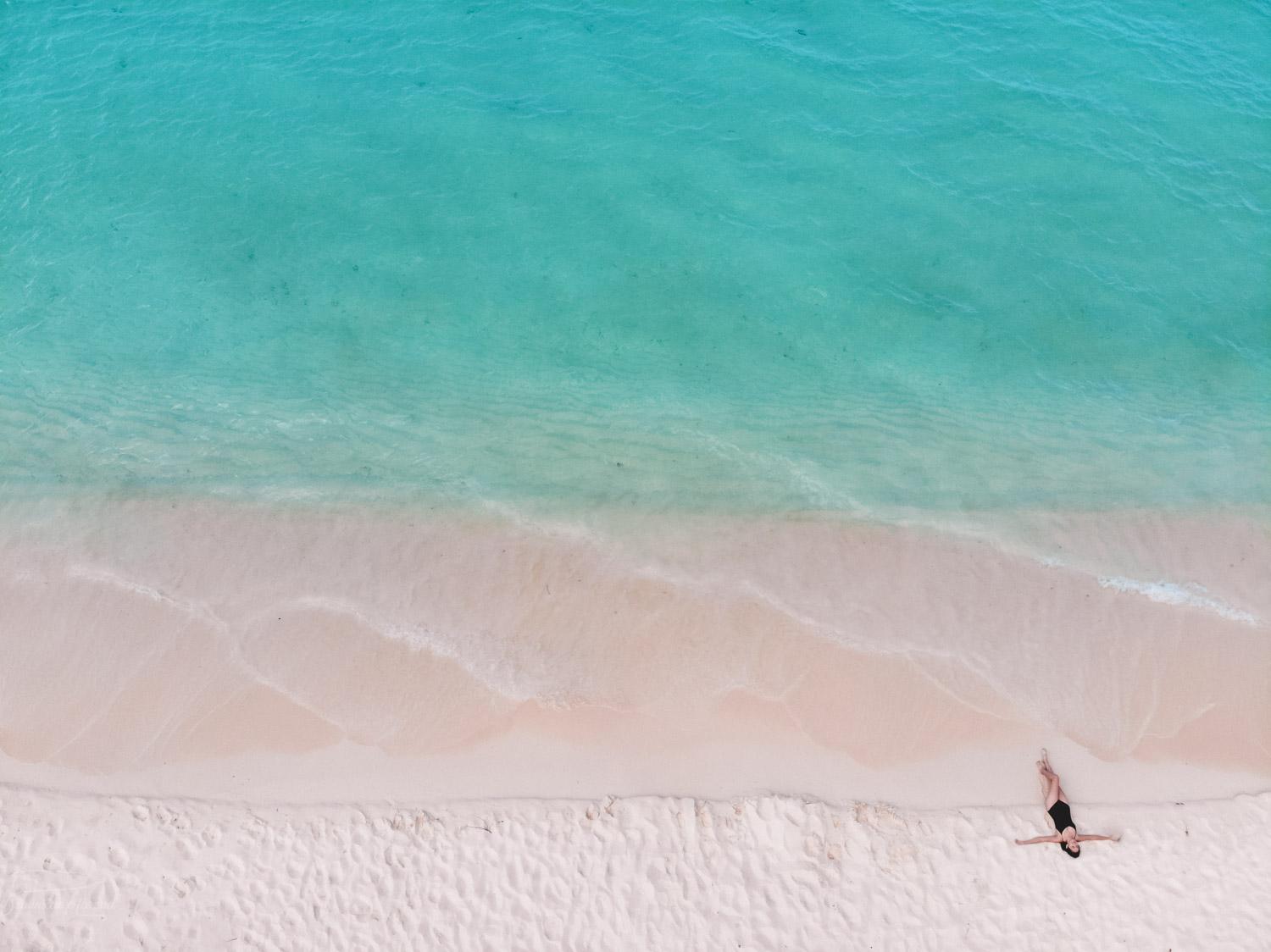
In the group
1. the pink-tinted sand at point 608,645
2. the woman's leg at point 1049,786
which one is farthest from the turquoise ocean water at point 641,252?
the woman's leg at point 1049,786

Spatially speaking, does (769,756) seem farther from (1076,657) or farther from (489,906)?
Result: (1076,657)

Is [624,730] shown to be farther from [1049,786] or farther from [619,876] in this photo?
[1049,786]

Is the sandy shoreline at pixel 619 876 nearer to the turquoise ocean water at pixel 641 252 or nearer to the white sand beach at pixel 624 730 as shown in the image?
the white sand beach at pixel 624 730

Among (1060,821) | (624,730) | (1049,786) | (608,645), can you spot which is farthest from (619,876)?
(1049,786)

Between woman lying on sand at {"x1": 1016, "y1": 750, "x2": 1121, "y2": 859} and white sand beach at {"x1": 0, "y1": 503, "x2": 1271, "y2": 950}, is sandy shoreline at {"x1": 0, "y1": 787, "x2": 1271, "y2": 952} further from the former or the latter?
woman lying on sand at {"x1": 1016, "y1": 750, "x2": 1121, "y2": 859}

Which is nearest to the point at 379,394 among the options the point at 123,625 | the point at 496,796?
the point at 123,625

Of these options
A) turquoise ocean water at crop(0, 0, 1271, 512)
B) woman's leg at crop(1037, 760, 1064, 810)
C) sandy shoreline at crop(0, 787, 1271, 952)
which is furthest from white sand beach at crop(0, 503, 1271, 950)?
turquoise ocean water at crop(0, 0, 1271, 512)
